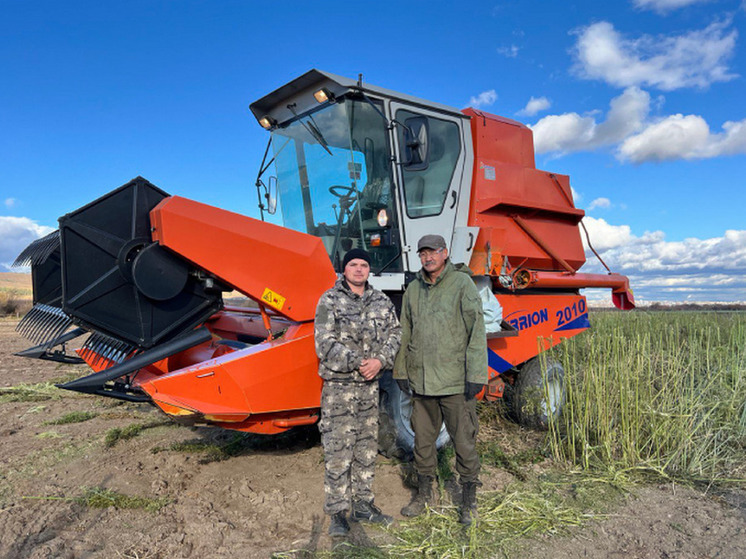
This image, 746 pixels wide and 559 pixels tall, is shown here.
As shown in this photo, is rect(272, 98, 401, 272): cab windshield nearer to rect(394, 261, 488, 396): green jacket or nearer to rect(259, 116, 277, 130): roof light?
rect(259, 116, 277, 130): roof light

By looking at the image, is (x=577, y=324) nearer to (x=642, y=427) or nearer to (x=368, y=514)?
(x=642, y=427)

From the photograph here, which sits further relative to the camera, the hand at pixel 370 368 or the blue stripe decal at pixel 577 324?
the blue stripe decal at pixel 577 324

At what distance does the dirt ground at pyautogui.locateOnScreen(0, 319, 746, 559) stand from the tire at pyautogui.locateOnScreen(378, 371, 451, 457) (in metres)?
0.14

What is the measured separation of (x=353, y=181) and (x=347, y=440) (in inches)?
85.8

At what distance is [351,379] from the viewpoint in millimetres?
3207

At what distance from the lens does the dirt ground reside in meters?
2.84

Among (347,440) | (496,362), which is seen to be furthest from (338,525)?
(496,362)

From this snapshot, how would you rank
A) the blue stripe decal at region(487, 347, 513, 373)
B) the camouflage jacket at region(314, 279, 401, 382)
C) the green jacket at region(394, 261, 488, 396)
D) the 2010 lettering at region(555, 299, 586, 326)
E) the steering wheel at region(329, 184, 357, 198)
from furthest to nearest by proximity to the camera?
the 2010 lettering at region(555, 299, 586, 326) < the blue stripe decal at region(487, 347, 513, 373) < the steering wheel at region(329, 184, 357, 198) < the green jacket at region(394, 261, 488, 396) < the camouflage jacket at region(314, 279, 401, 382)

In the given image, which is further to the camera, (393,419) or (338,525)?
(393,419)

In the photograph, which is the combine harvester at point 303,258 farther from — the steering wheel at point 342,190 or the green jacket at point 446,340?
the green jacket at point 446,340

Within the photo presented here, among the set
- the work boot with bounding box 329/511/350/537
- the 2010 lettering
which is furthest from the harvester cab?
the work boot with bounding box 329/511/350/537

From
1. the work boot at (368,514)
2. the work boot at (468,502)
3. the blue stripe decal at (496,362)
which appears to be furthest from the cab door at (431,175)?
the work boot at (368,514)

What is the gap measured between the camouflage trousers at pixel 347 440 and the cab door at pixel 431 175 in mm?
1417

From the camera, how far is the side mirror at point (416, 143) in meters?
4.16
